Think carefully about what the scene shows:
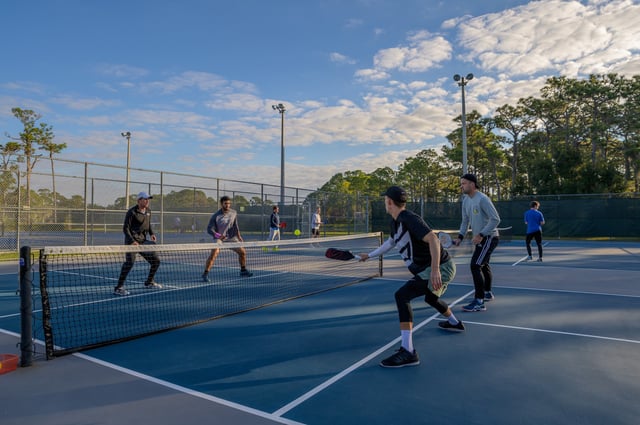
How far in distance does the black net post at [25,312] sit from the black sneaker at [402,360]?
3.42 m

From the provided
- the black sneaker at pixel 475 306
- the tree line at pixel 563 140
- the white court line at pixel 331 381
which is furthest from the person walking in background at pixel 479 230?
the tree line at pixel 563 140

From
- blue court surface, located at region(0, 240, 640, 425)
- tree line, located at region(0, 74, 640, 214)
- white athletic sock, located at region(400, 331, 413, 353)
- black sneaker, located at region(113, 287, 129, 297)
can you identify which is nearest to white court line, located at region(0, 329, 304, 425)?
blue court surface, located at region(0, 240, 640, 425)

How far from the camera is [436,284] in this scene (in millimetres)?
3797

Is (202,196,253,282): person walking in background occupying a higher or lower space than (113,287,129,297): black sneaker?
higher

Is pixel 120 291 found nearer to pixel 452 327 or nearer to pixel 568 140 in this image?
pixel 452 327

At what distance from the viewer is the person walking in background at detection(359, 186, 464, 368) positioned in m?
3.81

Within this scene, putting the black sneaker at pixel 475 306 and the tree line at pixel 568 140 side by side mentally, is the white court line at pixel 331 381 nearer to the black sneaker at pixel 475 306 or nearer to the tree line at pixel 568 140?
the black sneaker at pixel 475 306

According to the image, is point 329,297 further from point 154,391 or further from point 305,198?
point 305,198

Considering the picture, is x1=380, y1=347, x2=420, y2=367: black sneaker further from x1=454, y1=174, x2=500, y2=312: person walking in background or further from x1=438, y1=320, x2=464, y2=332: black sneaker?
x1=454, y1=174, x2=500, y2=312: person walking in background

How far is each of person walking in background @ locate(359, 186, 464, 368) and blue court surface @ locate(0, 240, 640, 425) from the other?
0.20m

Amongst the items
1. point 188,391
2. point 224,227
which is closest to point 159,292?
point 224,227

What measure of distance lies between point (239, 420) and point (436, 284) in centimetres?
210

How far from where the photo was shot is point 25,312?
387 cm

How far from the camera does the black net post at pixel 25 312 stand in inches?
151
